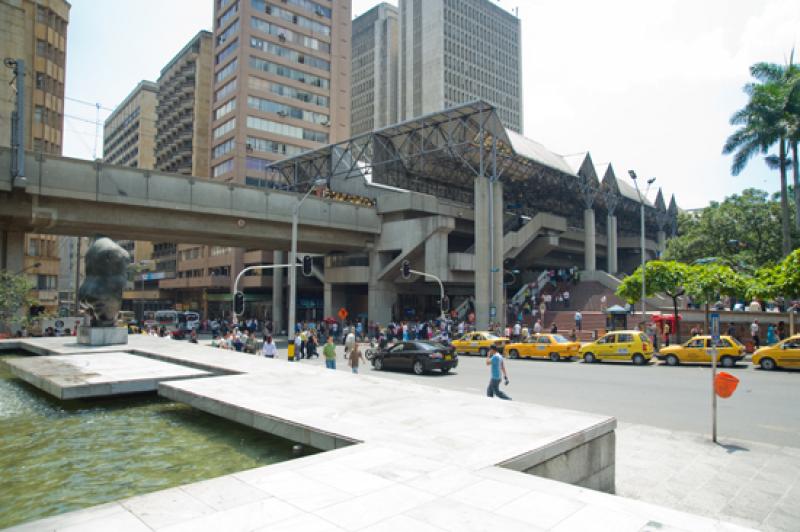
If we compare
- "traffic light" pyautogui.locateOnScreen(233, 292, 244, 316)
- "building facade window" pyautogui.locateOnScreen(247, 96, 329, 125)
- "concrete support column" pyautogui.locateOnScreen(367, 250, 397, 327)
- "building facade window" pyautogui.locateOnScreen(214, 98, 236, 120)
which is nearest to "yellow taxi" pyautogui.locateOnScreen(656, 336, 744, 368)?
"traffic light" pyautogui.locateOnScreen(233, 292, 244, 316)

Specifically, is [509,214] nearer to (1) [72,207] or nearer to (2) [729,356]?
(2) [729,356]

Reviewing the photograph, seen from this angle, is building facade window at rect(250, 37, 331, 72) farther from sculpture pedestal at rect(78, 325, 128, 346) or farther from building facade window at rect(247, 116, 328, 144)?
sculpture pedestal at rect(78, 325, 128, 346)

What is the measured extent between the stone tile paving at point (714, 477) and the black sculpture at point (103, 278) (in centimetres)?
1909

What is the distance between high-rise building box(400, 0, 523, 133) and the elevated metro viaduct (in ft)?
248

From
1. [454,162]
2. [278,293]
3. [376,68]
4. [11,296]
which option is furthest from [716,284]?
[376,68]

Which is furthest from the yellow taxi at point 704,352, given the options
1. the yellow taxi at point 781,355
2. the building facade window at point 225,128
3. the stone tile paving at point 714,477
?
the building facade window at point 225,128

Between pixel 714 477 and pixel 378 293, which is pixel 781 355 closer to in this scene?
pixel 714 477

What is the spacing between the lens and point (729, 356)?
2183 cm

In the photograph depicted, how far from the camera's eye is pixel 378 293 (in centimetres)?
4425

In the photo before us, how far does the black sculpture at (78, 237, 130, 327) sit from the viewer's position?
21.0m

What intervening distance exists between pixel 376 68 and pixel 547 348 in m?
137

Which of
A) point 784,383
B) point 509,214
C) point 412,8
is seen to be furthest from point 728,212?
point 412,8

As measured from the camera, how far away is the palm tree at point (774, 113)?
32.5 metres

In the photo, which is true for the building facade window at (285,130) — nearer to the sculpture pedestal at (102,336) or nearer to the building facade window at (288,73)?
the building facade window at (288,73)
